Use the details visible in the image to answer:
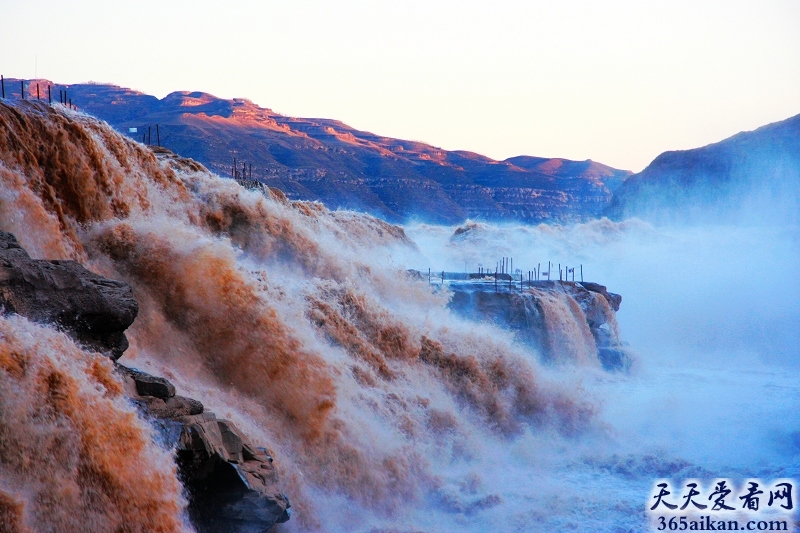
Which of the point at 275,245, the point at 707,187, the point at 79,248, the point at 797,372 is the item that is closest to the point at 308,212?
the point at 275,245

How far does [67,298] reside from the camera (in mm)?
7930

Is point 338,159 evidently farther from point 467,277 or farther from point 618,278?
point 467,277

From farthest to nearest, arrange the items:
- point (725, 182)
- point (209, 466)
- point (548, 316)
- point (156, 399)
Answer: point (725, 182) → point (548, 316) → point (209, 466) → point (156, 399)

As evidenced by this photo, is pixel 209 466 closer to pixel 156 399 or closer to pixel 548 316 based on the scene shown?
pixel 156 399

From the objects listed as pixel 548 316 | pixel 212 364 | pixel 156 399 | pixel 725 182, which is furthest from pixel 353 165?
pixel 156 399

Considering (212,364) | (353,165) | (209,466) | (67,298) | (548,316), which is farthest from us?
(353,165)

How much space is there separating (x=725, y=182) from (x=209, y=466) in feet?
256

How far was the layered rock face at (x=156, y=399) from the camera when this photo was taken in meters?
7.74

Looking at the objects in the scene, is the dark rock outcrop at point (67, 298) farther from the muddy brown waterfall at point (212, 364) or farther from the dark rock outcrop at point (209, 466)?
the dark rock outcrop at point (209, 466)

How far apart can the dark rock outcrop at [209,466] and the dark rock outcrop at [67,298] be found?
1.41 ft

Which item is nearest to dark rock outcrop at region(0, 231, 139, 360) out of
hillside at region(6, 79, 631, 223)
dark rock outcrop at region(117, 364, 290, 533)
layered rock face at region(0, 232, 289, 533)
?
layered rock face at region(0, 232, 289, 533)

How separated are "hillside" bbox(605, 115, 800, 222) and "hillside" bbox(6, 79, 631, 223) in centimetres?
1748

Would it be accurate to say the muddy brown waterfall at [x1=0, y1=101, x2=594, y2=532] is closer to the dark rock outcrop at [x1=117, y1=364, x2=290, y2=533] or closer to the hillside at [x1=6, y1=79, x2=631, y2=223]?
the dark rock outcrop at [x1=117, y1=364, x2=290, y2=533]

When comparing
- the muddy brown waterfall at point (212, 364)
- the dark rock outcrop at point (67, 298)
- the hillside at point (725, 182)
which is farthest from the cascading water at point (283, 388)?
the hillside at point (725, 182)
